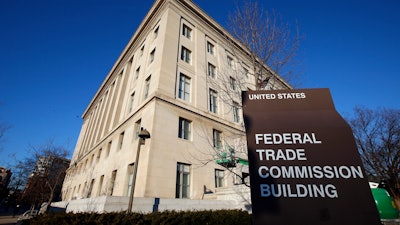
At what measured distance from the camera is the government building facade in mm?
11908

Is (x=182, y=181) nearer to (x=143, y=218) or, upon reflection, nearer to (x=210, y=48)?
(x=143, y=218)

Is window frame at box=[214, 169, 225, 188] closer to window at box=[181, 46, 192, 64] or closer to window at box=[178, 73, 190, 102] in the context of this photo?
window at box=[178, 73, 190, 102]

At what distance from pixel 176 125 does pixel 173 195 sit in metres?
4.95

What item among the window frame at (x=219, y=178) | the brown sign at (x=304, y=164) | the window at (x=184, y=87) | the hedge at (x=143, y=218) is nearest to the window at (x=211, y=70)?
the window at (x=184, y=87)

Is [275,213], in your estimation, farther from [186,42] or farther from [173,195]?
[186,42]

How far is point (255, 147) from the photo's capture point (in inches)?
100

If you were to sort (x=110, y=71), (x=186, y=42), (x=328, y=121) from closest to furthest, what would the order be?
(x=328, y=121), (x=186, y=42), (x=110, y=71)

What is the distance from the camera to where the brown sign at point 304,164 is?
211cm

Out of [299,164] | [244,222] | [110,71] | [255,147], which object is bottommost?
[244,222]

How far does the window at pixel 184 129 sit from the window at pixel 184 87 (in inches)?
90.9

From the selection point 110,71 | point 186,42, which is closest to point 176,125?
point 186,42

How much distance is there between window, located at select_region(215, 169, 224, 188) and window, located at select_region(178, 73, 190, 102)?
22.5 feet

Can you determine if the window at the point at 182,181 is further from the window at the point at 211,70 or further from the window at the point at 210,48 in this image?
the window at the point at 210,48

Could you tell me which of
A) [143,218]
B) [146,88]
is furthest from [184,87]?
[143,218]
